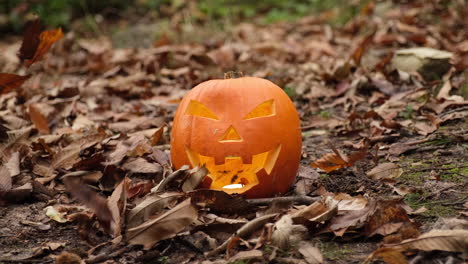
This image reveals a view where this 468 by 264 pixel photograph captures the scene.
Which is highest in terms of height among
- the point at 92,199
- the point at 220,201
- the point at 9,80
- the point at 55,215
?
the point at 9,80

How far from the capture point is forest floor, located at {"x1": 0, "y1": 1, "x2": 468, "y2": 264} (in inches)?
75.9

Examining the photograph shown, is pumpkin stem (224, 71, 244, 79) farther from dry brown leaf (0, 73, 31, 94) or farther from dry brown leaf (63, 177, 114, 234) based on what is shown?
dry brown leaf (0, 73, 31, 94)

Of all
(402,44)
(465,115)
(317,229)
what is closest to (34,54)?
(317,229)

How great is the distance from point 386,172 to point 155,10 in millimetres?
8988

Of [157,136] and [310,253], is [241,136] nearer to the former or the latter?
[310,253]

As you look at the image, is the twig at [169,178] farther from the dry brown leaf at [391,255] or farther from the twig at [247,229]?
the dry brown leaf at [391,255]

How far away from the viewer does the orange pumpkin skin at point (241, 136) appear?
2.36 meters

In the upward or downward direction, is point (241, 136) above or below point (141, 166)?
above

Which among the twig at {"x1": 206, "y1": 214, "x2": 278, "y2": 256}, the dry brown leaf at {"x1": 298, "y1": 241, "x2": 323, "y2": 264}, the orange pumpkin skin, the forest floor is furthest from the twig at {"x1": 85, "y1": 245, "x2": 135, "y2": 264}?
the dry brown leaf at {"x1": 298, "y1": 241, "x2": 323, "y2": 264}

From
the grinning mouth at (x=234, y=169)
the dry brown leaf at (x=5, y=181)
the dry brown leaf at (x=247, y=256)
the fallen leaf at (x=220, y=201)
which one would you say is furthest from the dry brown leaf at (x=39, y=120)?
the dry brown leaf at (x=247, y=256)

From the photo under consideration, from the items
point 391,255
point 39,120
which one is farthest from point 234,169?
point 39,120

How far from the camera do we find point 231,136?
95.4 inches

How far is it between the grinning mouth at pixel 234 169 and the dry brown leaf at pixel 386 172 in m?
0.59

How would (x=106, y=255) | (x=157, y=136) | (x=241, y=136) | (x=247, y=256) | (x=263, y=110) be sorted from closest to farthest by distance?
(x=247, y=256) < (x=106, y=255) < (x=241, y=136) < (x=263, y=110) < (x=157, y=136)
